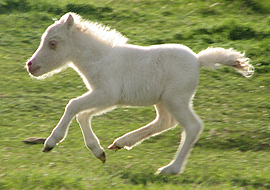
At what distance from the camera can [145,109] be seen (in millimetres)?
9414

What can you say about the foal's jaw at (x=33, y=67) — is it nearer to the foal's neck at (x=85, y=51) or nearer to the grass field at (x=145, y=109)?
the foal's neck at (x=85, y=51)

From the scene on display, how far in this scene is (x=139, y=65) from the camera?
6059mm

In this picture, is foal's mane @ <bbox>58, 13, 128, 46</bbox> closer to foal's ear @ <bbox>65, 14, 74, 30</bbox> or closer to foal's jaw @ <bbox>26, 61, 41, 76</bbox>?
foal's ear @ <bbox>65, 14, 74, 30</bbox>

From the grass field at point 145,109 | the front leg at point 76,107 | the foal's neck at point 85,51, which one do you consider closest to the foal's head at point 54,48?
the foal's neck at point 85,51

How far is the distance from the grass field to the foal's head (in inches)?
52.6

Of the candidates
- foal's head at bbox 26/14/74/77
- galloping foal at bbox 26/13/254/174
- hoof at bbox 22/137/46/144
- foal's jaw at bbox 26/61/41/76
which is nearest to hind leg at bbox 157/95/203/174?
galloping foal at bbox 26/13/254/174

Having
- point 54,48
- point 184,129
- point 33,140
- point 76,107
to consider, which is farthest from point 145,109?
point 76,107

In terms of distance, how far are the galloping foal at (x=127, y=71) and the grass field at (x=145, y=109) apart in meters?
0.53

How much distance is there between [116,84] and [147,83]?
394 mm

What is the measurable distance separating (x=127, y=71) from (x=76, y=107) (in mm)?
814

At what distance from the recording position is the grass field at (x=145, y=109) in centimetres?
596

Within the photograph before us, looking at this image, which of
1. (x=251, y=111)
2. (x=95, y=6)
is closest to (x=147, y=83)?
(x=251, y=111)

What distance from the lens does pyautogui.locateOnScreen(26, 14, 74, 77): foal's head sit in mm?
6023

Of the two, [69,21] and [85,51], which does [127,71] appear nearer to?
[85,51]
